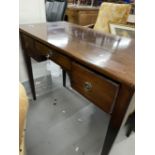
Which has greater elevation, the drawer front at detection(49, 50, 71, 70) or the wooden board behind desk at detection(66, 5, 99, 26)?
the wooden board behind desk at detection(66, 5, 99, 26)

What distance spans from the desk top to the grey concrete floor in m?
0.77

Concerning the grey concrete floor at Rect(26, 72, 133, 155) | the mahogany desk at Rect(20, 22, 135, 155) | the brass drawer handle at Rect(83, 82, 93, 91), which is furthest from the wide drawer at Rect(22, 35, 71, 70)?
the grey concrete floor at Rect(26, 72, 133, 155)

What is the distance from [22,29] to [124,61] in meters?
0.80

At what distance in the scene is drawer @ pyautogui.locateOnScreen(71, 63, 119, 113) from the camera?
59 cm

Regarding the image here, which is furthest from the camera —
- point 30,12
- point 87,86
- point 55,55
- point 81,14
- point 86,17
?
point 86,17

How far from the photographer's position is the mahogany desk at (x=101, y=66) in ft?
1.82

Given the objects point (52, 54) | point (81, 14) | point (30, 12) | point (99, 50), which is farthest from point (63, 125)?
point (81, 14)

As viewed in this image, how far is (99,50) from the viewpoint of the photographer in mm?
725

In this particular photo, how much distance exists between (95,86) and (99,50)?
0.20 m

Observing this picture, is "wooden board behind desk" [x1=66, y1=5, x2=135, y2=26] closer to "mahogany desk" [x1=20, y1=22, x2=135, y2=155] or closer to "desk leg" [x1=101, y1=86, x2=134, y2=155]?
"mahogany desk" [x1=20, y1=22, x2=135, y2=155]

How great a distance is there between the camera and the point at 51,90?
1.69m

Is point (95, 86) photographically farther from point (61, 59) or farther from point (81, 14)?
point (81, 14)

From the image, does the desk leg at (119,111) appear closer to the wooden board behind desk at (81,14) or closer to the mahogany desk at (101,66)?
the mahogany desk at (101,66)
